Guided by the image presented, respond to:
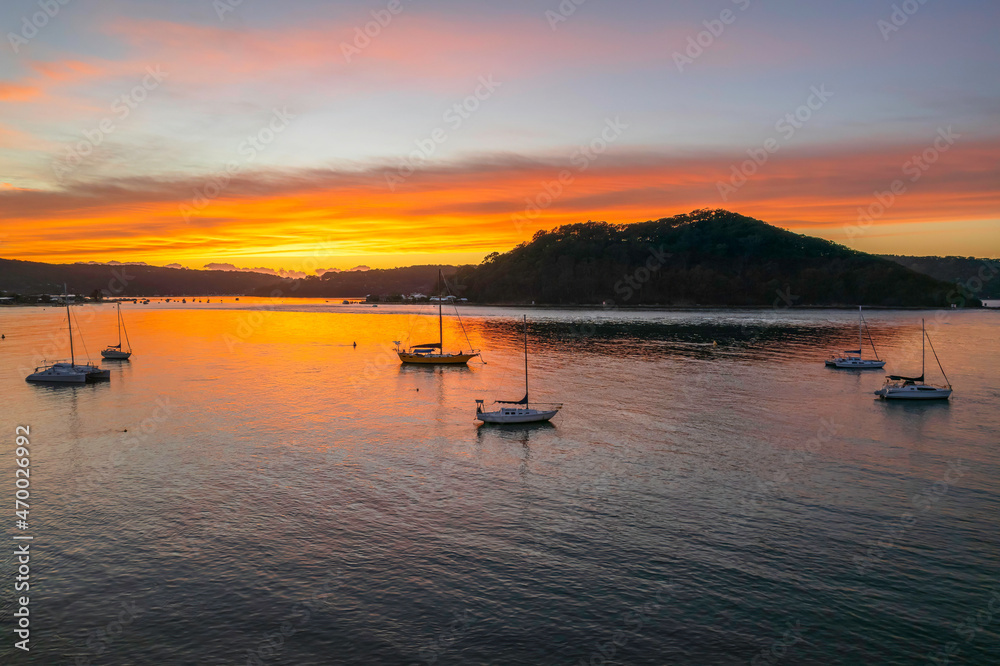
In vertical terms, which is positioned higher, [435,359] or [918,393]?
[435,359]

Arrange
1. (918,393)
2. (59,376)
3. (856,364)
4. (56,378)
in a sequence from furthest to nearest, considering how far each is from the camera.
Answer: (856,364), (59,376), (56,378), (918,393)

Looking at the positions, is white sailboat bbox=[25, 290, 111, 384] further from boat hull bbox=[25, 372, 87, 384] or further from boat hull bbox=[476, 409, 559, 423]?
boat hull bbox=[476, 409, 559, 423]

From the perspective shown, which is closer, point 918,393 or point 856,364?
point 918,393

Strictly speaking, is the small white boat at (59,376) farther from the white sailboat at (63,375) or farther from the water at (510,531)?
the water at (510,531)

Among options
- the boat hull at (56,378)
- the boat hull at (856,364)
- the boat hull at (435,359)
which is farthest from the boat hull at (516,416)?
the boat hull at (856,364)

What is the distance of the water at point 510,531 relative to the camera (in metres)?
24.3

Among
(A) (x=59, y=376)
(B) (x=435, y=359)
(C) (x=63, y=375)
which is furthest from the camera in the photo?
(B) (x=435, y=359)

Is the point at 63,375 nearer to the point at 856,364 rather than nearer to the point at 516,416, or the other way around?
the point at 516,416

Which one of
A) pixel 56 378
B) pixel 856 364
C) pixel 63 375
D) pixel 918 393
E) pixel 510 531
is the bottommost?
pixel 510 531

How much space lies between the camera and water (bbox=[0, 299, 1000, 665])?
957 inches

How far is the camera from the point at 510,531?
113 ft

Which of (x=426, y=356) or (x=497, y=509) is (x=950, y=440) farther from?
(x=426, y=356)

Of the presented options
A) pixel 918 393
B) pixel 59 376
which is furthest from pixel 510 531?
pixel 59 376

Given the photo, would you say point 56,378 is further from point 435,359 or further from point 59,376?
point 435,359
